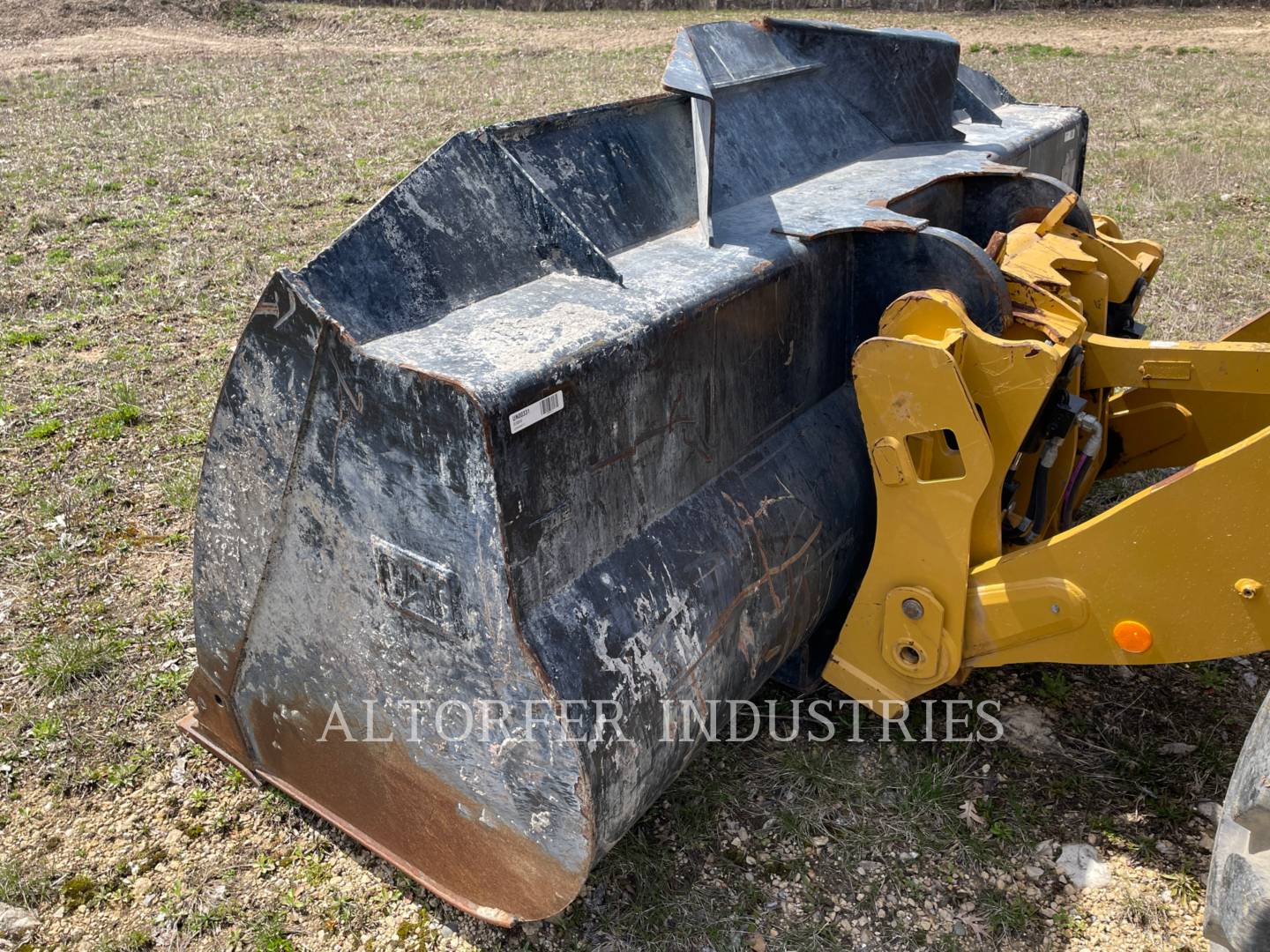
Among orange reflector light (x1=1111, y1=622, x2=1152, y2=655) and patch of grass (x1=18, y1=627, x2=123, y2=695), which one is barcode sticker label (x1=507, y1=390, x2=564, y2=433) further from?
patch of grass (x1=18, y1=627, x2=123, y2=695)

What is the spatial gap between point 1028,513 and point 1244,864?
1.34 meters

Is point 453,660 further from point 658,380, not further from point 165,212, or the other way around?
point 165,212

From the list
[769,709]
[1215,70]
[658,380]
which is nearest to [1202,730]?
Result: [769,709]

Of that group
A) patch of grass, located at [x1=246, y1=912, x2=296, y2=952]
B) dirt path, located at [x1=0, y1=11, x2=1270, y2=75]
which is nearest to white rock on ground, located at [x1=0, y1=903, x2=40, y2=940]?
patch of grass, located at [x1=246, y1=912, x2=296, y2=952]

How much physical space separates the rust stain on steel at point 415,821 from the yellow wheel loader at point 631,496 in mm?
11

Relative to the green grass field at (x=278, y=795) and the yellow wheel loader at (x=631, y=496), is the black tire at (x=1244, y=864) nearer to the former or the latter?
the yellow wheel loader at (x=631, y=496)

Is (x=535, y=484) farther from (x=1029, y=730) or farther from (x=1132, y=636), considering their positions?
(x=1029, y=730)

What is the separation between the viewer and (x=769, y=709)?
10.7ft

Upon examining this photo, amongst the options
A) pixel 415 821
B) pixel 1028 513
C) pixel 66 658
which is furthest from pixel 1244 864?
pixel 66 658

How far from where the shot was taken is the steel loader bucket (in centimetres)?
211

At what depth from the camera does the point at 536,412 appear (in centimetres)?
204

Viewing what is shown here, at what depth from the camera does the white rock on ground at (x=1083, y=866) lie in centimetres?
273

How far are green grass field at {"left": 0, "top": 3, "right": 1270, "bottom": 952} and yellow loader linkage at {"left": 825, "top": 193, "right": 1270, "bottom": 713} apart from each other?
17.7 inches

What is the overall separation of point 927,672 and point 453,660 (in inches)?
51.7
